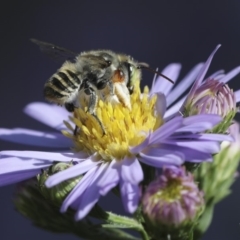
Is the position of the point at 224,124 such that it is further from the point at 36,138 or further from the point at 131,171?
the point at 36,138

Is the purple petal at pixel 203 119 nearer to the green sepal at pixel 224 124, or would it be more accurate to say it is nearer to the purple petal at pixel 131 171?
the green sepal at pixel 224 124

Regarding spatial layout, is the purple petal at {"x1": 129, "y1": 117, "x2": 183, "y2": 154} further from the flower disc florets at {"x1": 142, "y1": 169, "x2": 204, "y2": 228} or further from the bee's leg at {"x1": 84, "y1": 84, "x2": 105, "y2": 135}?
the bee's leg at {"x1": 84, "y1": 84, "x2": 105, "y2": 135}

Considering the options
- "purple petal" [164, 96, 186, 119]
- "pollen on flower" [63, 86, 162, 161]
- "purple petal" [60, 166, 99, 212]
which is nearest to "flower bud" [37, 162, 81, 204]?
"purple petal" [60, 166, 99, 212]

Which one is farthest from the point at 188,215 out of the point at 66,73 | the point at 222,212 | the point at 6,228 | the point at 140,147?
the point at 6,228

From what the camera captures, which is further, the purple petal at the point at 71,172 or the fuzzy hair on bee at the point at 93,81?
the fuzzy hair on bee at the point at 93,81

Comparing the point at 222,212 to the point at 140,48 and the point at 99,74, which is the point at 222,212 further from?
the point at 99,74

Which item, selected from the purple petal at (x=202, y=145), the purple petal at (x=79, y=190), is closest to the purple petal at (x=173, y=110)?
the purple petal at (x=79, y=190)

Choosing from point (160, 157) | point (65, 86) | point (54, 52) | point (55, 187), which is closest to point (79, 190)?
point (55, 187)
